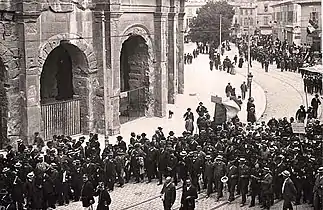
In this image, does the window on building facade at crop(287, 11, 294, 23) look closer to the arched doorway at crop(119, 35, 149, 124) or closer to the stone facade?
the stone facade

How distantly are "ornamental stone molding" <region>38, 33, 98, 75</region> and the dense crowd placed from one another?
172 inches

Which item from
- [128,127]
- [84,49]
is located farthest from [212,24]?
[84,49]

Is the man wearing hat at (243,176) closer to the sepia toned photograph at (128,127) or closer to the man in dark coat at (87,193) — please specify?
the sepia toned photograph at (128,127)

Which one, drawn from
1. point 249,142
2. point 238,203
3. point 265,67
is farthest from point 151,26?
point 265,67

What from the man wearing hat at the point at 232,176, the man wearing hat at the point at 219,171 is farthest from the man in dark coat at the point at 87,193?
the man wearing hat at the point at 232,176

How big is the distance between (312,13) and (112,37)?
34.6 metres

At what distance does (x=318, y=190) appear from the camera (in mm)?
13867

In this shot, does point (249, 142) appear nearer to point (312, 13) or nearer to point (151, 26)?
point (151, 26)

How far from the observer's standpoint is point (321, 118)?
88.4 feet

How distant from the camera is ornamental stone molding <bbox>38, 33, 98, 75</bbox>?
850 inches

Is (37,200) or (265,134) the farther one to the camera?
(265,134)

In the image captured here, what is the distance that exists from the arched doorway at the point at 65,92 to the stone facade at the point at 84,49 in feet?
0.21

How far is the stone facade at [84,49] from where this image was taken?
2061cm

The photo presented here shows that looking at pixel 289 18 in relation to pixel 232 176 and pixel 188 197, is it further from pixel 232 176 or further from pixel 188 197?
pixel 188 197
